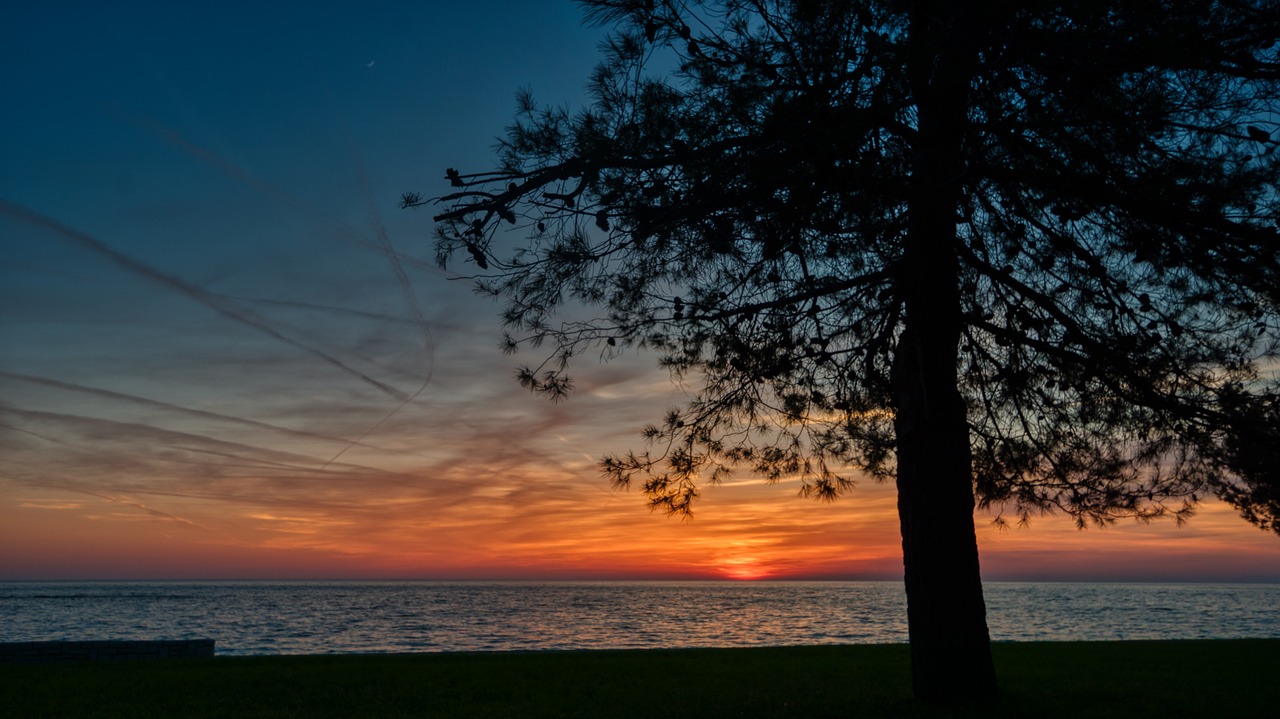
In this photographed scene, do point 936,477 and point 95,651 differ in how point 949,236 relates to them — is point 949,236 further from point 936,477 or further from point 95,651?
point 95,651

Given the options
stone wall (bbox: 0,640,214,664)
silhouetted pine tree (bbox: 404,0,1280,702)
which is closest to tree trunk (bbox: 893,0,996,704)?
silhouetted pine tree (bbox: 404,0,1280,702)

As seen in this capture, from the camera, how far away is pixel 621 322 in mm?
9086

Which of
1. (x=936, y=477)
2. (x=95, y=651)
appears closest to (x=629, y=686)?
(x=936, y=477)

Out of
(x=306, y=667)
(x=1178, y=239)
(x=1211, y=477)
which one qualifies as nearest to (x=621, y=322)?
(x=1178, y=239)

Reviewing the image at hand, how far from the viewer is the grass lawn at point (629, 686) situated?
9.06m

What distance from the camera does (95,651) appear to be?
634 inches

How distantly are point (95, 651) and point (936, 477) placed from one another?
56.0 ft

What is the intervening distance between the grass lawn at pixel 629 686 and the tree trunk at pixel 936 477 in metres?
0.50

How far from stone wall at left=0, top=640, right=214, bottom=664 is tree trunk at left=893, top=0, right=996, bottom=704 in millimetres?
16307

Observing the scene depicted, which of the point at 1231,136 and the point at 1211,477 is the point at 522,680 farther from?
the point at 1231,136

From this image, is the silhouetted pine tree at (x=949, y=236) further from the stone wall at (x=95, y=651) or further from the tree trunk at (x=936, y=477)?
the stone wall at (x=95, y=651)

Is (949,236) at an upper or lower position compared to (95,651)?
upper

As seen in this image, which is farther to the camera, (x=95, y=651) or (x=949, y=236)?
(x=95, y=651)

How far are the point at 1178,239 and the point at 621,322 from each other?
5.84 metres
